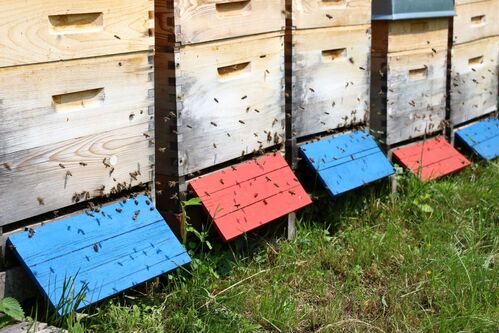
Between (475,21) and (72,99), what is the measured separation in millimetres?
3746

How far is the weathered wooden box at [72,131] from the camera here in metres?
3.10

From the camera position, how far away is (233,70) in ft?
13.6

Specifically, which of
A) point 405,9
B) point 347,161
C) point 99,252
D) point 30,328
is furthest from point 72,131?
point 405,9

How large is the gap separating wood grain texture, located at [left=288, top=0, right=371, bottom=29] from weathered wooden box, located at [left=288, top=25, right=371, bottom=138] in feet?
0.12

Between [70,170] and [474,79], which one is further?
[474,79]

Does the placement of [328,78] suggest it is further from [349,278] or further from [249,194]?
[349,278]

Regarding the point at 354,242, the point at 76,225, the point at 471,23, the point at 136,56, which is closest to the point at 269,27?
the point at 136,56

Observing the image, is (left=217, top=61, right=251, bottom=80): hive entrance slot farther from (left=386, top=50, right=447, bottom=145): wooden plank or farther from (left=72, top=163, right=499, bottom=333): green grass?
(left=386, top=50, right=447, bottom=145): wooden plank

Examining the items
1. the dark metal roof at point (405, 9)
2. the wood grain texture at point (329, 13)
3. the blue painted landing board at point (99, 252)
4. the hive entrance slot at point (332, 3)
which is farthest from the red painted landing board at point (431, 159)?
the blue painted landing board at point (99, 252)

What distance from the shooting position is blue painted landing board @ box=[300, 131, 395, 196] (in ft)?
15.5

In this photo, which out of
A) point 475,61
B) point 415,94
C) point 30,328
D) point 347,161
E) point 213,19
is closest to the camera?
point 30,328

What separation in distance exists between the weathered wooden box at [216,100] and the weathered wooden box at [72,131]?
18 cm

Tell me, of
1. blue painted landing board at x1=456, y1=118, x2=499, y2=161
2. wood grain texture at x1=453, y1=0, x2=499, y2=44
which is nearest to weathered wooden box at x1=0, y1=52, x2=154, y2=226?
wood grain texture at x1=453, y1=0, x2=499, y2=44

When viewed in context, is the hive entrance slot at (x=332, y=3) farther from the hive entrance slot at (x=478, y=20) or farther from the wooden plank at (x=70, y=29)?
the hive entrance slot at (x=478, y=20)
